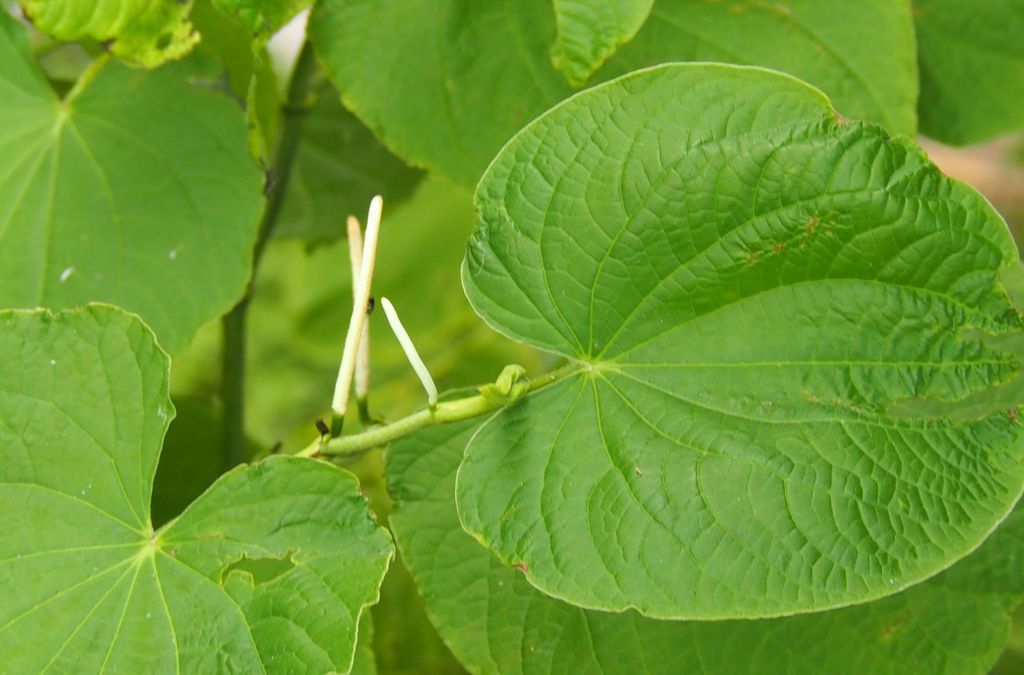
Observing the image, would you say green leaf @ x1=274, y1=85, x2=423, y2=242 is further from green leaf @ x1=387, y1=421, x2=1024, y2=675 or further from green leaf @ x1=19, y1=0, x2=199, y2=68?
green leaf @ x1=387, y1=421, x2=1024, y2=675

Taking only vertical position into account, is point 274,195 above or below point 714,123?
below

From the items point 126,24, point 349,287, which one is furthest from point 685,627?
point 349,287

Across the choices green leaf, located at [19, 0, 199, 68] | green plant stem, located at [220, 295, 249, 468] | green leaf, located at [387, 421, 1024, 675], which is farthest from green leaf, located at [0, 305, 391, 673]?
green plant stem, located at [220, 295, 249, 468]

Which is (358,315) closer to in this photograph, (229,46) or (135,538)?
(135,538)

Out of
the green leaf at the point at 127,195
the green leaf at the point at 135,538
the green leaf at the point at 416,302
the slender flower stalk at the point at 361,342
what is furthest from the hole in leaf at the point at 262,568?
the green leaf at the point at 416,302

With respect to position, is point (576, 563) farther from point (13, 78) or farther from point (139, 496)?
point (13, 78)

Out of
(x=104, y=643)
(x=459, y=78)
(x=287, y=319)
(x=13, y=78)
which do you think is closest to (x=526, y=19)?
(x=459, y=78)
